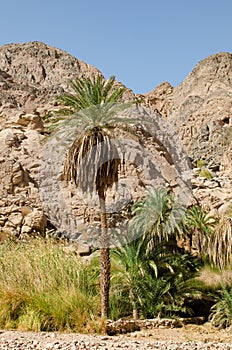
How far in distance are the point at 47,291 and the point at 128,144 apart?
54.9ft

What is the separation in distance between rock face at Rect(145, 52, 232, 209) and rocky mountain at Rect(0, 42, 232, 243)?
70 millimetres

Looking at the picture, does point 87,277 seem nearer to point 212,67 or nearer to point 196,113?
point 196,113

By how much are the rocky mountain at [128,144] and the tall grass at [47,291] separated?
3538mm

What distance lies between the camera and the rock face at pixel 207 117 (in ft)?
106

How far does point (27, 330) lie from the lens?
36.8 feet

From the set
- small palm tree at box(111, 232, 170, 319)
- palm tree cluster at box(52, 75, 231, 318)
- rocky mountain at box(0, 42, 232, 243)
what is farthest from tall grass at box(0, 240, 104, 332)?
rocky mountain at box(0, 42, 232, 243)

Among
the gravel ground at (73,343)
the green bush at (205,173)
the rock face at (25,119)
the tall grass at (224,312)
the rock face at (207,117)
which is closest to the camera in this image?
the gravel ground at (73,343)

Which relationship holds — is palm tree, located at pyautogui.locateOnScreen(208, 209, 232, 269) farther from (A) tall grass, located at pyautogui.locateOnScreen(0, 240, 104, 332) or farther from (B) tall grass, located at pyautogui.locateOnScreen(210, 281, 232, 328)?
(A) tall grass, located at pyautogui.locateOnScreen(0, 240, 104, 332)

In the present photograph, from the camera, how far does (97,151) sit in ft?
41.7

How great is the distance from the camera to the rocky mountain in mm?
24016

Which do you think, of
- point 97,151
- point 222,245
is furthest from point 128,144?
point 97,151

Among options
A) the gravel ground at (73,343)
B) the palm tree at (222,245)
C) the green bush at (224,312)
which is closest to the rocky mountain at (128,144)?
the gravel ground at (73,343)

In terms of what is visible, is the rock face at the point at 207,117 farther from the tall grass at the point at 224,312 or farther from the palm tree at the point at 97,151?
the palm tree at the point at 97,151

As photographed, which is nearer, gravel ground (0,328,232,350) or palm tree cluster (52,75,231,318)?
gravel ground (0,328,232,350)
